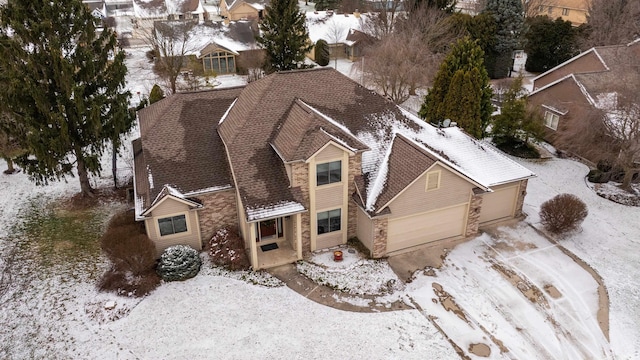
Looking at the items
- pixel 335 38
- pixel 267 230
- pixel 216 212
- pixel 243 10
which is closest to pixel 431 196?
pixel 267 230

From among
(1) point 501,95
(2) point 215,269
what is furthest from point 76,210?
(1) point 501,95

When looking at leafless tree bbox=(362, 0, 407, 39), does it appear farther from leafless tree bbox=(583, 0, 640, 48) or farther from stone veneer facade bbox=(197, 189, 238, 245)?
stone veneer facade bbox=(197, 189, 238, 245)

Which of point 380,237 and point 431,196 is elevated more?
point 431,196

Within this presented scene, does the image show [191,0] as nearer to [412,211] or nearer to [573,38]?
[573,38]

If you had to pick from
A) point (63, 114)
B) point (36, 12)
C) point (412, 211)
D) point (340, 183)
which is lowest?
point (412, 211)

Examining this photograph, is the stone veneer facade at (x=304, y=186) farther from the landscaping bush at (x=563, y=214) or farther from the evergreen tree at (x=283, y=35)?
the evergreen tree at (x=283, y=35)

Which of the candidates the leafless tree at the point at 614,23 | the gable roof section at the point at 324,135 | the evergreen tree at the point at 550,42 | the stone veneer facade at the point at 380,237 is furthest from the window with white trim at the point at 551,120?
the stone veneer facade at the point at 380,237

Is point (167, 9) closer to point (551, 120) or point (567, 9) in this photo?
point (567, 9)
